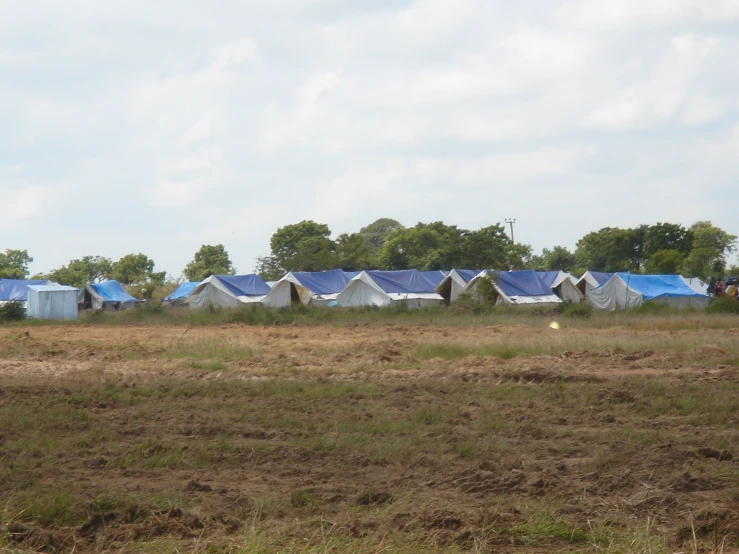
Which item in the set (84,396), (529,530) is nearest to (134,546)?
(529,530)

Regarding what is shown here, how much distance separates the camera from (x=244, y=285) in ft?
140

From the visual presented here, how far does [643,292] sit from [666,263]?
1549cm

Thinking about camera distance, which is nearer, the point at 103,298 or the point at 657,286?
the point at 657,286

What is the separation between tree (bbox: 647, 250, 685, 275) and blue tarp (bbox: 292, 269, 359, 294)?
23.5 metres

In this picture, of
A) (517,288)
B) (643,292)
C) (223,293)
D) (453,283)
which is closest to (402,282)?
(453,283)

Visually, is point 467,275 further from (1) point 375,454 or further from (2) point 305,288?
(1) point 375,454

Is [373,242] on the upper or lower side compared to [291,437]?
upper

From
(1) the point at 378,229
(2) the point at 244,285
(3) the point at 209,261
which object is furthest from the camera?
(1) the point at 378,229

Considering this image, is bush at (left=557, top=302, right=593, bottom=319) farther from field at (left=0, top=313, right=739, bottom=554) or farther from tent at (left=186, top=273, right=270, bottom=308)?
tent at (left=186, top=273, right=270, bottom=308)

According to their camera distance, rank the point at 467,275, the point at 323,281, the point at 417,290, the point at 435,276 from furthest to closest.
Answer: the point at 435,276 → the point at 323,281 → the point at 467,275 → the point at 417,290

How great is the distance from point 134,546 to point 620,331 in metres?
18.8

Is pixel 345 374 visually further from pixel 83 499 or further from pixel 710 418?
pixel 83 499

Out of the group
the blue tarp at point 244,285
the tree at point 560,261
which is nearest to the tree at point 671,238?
the tree at point 560,261

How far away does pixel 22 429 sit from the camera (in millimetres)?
8305
